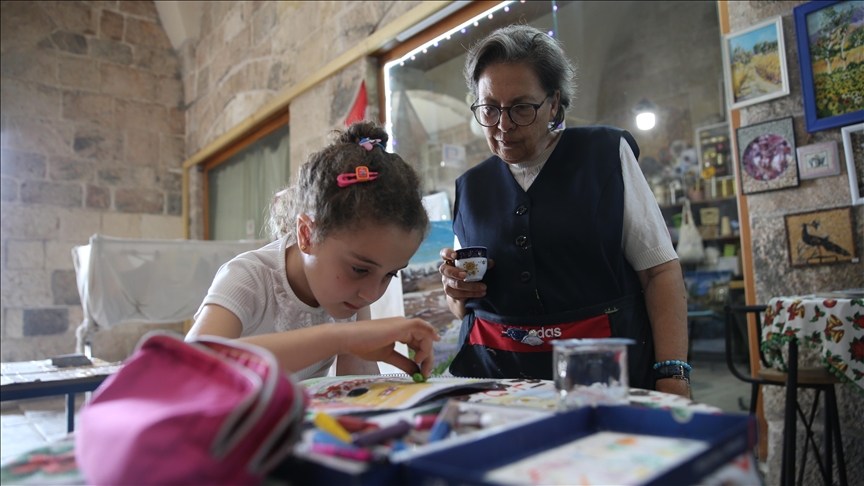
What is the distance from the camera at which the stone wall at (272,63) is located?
3846 mm

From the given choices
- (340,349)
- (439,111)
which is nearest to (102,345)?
(439,111)

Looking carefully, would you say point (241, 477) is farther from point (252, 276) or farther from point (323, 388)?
point (252, 276)

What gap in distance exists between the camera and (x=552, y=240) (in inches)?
51.8

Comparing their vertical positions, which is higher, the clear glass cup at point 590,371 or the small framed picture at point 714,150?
the small framed picture at point 714,150

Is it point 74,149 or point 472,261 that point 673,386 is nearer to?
point 472,261

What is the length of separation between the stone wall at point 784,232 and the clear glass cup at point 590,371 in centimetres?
175

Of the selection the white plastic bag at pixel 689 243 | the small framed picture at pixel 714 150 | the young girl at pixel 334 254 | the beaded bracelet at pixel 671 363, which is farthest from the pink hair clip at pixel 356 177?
the small framed picture at pixel 714 150

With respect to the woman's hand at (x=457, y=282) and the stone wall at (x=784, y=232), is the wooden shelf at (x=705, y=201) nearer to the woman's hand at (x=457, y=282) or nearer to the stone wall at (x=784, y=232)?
the stone wall at (x=784, y=232)

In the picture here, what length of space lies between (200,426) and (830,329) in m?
1.97

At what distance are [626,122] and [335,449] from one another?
4901 mm

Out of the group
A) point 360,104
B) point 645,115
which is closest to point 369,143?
point 360,104

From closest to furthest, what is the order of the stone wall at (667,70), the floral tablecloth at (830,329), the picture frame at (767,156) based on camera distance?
the floral tablecloth at (830,329) → the picture frame at (767,156) → the stone wall at (667,70)

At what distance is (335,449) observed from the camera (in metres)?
0.49

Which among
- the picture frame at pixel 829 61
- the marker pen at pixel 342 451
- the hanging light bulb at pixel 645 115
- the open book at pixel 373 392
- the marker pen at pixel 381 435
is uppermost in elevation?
the hanging light bulb at pixel 645 115
